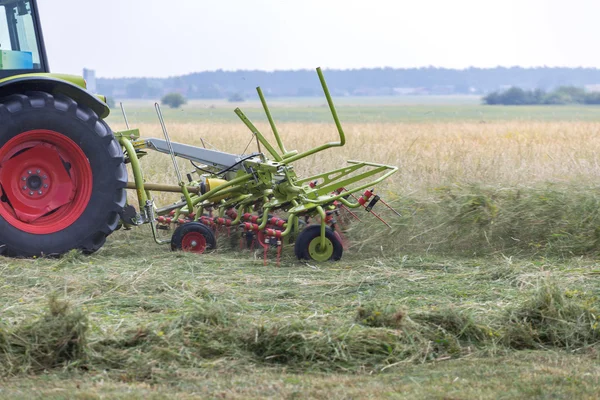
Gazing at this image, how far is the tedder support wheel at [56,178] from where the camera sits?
22.4 feet

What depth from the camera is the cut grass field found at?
4031 mm

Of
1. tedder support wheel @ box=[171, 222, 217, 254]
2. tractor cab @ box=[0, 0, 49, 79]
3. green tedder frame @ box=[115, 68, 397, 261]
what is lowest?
tedder support wheel @ box=[171, 222, 217, 254]

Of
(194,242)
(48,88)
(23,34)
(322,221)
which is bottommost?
(194,242)

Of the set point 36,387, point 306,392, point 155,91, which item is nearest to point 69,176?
point 36,387

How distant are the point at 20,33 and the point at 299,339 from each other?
456 centimetres

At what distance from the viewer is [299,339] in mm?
4434

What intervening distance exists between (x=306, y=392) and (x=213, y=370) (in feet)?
1.79

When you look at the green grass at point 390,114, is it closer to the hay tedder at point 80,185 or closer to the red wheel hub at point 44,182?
the hay tedder at point 80,185

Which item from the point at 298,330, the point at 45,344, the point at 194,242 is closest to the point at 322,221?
the point at 194,242

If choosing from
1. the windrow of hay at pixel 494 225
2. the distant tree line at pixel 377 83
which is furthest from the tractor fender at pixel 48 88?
the distant tree line at pixel 377 83

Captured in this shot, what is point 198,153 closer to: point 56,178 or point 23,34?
point 56,178

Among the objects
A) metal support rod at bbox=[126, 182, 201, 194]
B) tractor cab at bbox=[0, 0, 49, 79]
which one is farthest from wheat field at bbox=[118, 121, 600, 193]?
tractor cab at bbox=[0, 0, 49, 79]

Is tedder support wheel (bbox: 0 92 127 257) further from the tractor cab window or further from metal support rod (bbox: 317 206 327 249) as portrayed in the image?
metal support rod (bbox: 317 206 327 249)

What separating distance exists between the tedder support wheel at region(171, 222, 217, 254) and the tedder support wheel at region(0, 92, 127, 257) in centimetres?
62
